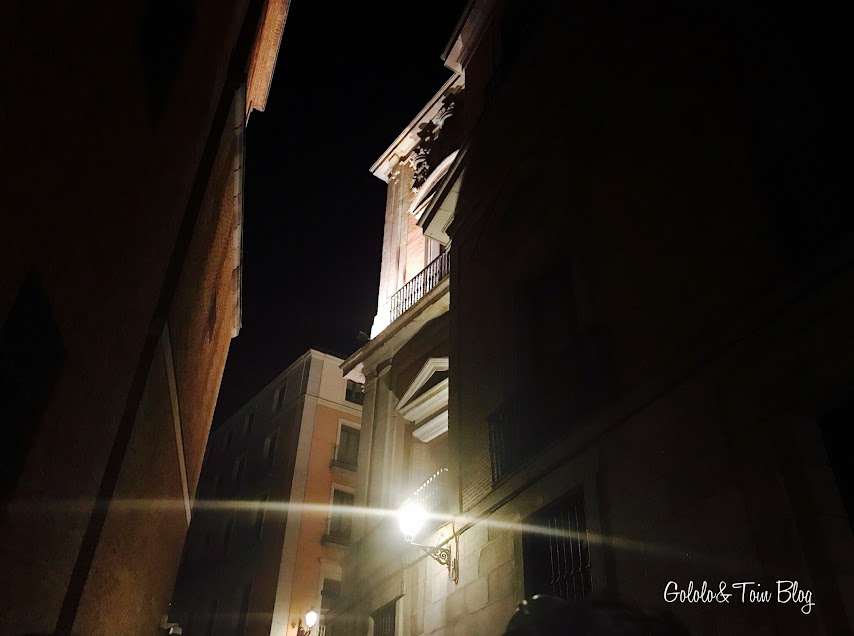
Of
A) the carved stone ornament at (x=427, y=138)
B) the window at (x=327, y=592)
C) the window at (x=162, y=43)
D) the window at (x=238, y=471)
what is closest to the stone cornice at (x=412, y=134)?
the carved stone ornament at (x=427, y=138)

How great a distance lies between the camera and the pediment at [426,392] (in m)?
13.2

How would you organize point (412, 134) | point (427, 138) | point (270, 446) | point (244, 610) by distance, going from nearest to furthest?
point (427, 138) < point (412, 134) < point (244, 610) < point (270, 446)

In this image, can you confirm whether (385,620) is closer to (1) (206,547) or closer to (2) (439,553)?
(2) (439,553)

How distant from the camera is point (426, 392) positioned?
13289mm

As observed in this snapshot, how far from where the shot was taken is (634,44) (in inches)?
358

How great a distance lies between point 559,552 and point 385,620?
15.2ft

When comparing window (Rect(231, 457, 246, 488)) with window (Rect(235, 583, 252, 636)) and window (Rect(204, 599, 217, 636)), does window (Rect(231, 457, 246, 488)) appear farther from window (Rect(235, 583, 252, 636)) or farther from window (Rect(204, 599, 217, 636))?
window (Rect(235, 583, 252, 636))

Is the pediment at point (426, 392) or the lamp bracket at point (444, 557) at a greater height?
the pediment at point (426, 392)

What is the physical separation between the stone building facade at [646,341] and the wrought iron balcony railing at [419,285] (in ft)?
11.7

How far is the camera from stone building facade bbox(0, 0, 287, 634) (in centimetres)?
371

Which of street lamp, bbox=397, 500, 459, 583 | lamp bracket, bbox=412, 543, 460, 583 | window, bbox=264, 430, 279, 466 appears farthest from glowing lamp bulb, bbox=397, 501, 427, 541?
window, bbox=264, 430, 279, 466

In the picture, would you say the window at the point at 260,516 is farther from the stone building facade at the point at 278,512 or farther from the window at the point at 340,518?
the window at the point at 340,518

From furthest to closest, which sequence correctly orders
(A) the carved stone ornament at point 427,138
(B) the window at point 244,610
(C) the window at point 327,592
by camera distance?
(B) the window at point 244,610 → (C) the window at point 327,592 → (A) the carved stone ornament at point 427,138

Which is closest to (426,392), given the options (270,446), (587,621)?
(587,621)
